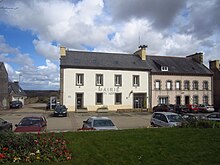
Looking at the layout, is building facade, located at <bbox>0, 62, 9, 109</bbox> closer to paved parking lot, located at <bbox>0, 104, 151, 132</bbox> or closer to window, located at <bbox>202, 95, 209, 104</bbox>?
paved parking lot, located at <bbox>0, 104, 151, 132</bbox>

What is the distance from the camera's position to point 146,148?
25.3 feet

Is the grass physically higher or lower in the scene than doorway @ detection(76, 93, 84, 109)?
lower

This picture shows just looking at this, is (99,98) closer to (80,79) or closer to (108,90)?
(108,90)

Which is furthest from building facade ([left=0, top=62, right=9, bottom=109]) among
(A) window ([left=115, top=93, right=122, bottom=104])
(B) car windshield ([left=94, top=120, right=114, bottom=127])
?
(B) car windshield ([left=94, top=120, right=114, bottom=127])

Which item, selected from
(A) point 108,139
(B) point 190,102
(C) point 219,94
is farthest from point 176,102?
(A) point 108,139

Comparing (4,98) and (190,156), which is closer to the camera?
(190,156)

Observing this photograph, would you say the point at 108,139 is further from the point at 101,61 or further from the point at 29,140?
the point at 101,61

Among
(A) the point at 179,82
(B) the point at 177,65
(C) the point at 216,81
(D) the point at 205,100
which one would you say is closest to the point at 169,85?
(A) the point at 179,82

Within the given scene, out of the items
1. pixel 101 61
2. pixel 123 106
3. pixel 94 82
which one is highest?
pixel 101 61

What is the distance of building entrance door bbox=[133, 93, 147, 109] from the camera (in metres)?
39.1

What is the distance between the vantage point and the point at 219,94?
44.4 meters

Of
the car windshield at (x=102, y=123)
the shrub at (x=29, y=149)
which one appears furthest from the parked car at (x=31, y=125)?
the shrub at (x=29, y=149)

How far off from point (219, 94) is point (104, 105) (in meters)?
22.7

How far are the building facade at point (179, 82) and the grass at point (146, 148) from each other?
3011 centimetres
